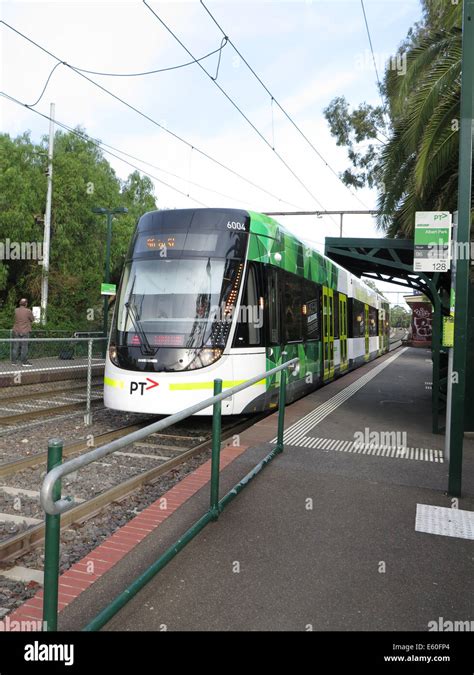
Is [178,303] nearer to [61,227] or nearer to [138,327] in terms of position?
[138,327]

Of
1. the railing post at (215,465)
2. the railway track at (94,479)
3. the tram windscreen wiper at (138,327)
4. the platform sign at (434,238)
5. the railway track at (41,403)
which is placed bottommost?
the railway track at (94,479)

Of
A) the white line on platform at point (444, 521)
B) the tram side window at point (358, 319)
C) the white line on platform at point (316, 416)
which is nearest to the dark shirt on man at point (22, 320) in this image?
the white line on platform at point (316, 416)

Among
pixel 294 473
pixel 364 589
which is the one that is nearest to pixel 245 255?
pixel 294 473

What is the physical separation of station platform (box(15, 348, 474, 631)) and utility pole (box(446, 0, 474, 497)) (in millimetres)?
474

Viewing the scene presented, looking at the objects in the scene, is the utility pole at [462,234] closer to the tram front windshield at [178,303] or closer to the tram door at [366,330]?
the tram front windshield at [178,303]

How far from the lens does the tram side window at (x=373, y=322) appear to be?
875 inches

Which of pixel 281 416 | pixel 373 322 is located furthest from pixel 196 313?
pixel 373 322

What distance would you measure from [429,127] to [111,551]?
8283 millimetres

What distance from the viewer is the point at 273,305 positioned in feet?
28.8

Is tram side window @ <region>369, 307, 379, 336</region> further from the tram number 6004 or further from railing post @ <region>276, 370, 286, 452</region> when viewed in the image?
railing post @ <region>276, 370, 286, 452</region>

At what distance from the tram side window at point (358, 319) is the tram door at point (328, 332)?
3.89 meters

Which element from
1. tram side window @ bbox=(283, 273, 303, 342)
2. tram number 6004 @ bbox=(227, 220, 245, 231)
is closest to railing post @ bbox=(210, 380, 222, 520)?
tram number 6004 @ bbox=(227, 220, 245, 231)
